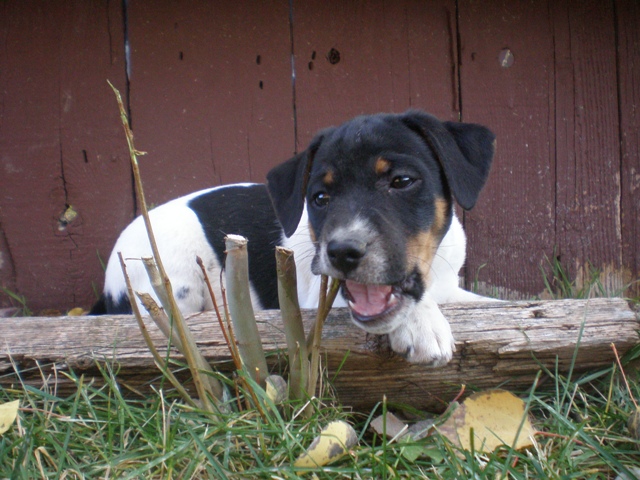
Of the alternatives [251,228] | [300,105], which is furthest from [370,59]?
[251,228]

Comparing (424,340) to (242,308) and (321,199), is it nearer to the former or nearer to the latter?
(242,308)

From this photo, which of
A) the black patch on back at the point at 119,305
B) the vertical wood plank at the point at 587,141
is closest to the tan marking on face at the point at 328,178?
the black patch on back at the point at 119,305

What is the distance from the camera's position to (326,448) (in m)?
1.75

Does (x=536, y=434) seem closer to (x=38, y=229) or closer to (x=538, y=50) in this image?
(x=538, y=50)

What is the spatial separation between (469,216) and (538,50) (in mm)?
1159

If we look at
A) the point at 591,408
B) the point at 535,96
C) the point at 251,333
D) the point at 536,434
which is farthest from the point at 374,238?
the point at 535,96

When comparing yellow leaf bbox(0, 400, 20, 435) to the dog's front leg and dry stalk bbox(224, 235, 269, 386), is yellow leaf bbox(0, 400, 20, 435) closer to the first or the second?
dry stalk bbox(224, 235, 269, 386)

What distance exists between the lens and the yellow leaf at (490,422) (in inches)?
74.1

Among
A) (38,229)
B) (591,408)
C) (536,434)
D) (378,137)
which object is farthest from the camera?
(38,229)

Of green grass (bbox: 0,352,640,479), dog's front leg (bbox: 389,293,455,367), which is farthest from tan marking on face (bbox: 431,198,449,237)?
green grass (bbox: 0,352,640,479)

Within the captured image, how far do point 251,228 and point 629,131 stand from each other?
99.5 inches

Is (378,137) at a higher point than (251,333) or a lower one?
higher

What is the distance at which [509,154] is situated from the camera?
4008 mm

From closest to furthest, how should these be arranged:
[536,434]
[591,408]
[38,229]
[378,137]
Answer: [536,434]
[591,408]
[378,137]
[38,229]
